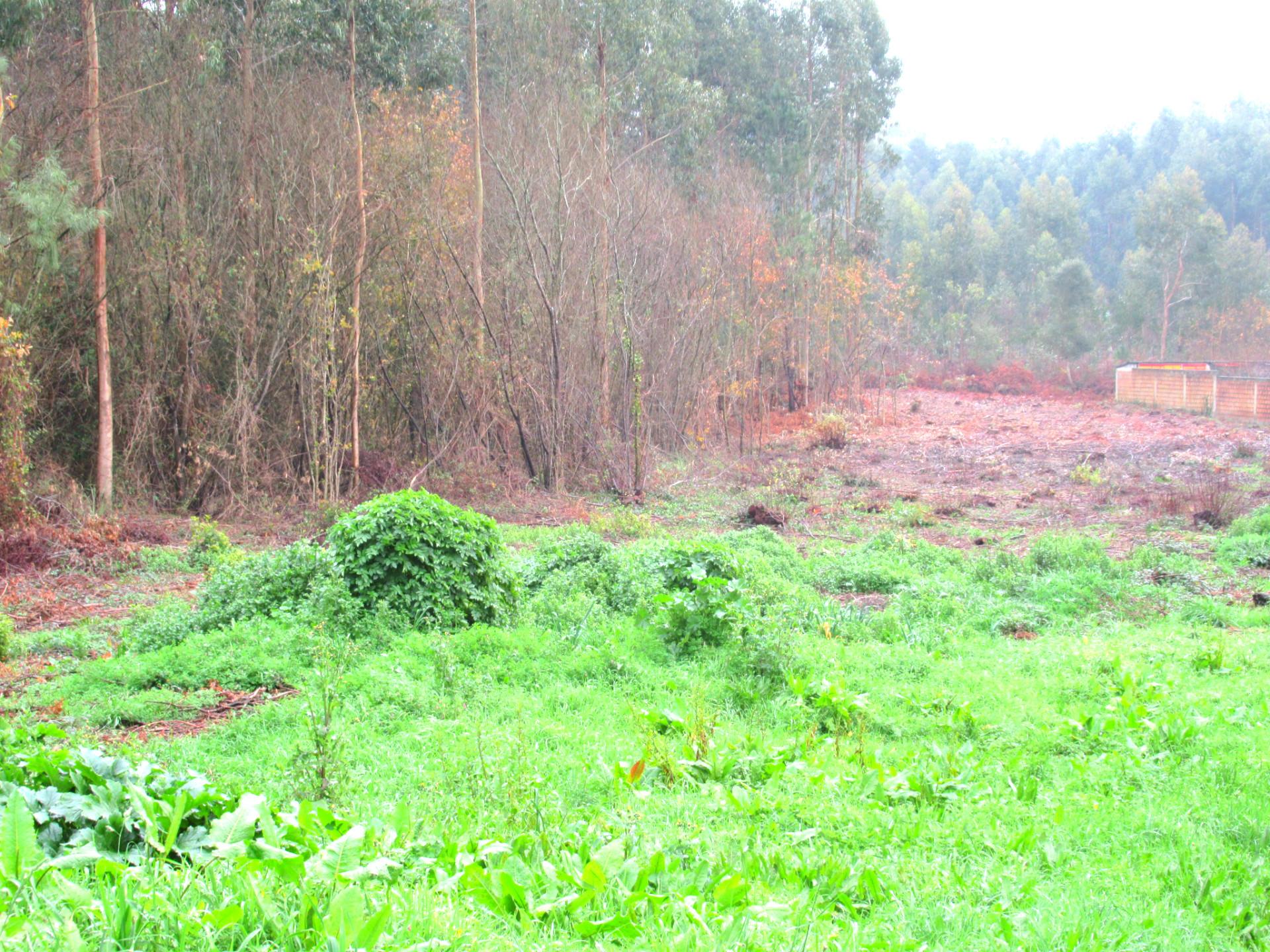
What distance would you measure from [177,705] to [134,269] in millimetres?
10149

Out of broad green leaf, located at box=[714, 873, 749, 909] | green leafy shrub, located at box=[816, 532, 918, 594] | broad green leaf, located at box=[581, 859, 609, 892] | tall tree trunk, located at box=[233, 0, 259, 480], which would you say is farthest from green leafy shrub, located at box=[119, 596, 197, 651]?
tall tree trunk, located at box=[233, 0, 259, 480]

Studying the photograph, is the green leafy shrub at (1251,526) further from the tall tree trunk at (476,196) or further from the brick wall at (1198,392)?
the brick wall at (1198,392)

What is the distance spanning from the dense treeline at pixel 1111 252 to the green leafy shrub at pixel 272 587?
153ft

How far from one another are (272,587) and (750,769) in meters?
4.94

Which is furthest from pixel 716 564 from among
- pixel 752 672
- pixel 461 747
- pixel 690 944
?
pixel 690 944

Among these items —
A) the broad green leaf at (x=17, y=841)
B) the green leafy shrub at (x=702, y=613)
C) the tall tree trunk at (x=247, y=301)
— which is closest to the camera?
the broad green leaf at (x=17, y=841)

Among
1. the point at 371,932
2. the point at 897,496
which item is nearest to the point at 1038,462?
the point at 897,496

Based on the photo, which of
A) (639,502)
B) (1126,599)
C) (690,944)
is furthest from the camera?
(639,502)

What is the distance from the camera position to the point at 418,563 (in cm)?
805

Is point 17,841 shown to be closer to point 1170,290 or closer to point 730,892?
point 730,892

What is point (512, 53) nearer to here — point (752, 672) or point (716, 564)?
point (716, 564)

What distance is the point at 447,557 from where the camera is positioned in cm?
799

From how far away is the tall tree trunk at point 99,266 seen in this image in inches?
489

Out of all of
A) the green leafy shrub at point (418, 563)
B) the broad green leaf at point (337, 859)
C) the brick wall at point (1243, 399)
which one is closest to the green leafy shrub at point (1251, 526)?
the green leafy shrub at point (418, 563)
